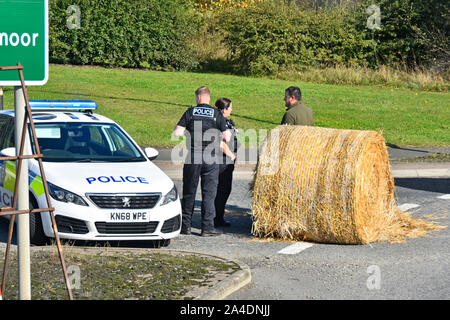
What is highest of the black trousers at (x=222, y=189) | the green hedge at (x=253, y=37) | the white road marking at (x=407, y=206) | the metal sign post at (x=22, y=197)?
the green hedge at (x=253, y=37)

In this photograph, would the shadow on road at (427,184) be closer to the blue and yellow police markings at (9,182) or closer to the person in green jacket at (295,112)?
the person in green jacket at (295,112)

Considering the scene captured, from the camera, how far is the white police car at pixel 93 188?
8.00 m

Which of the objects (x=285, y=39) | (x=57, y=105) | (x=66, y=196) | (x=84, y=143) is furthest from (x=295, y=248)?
(x=285, y=39)

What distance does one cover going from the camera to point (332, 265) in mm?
7766

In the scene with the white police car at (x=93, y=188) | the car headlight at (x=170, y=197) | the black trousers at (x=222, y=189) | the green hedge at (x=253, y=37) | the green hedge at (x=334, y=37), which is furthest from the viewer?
the green hedge at (x=334, y=37)

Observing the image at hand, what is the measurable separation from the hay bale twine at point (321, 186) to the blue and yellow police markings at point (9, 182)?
7.95ft

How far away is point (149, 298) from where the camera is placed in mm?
6160

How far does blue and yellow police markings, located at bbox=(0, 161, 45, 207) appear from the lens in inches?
326

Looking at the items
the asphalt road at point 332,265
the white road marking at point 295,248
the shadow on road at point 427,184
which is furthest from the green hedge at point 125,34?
the white road marking at point 295,248

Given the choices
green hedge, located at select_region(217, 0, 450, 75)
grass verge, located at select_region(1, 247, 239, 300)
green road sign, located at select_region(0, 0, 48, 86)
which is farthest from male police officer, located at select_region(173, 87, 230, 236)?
green hedge, located at select_region(217, 0, 450, 75)

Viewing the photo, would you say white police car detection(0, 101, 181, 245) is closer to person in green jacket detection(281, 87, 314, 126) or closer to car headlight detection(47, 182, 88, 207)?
car headlight detection(47, 182, 88, 207)

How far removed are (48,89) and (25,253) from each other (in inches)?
742

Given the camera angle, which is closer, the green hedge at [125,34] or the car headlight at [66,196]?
the car headlight at [66,196]

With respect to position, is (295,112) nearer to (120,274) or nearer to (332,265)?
(332,265)
